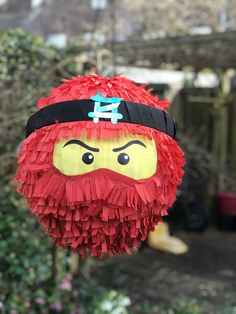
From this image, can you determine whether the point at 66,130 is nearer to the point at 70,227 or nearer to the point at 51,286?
the point at 70,227

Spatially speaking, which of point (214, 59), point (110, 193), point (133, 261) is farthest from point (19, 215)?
point (214, 59)

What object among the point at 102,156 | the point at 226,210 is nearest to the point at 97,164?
the point at 102,156

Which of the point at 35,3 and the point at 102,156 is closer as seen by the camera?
the point at 102,156

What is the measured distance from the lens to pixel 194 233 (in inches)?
242

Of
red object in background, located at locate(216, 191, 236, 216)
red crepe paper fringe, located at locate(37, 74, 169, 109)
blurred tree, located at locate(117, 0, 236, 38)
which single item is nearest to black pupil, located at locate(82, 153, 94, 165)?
red crepe paper fringe, located at locate(37, 74, 169, 109)

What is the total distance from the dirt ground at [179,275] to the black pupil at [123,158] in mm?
2838

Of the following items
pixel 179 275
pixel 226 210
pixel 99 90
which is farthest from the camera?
pixel 226 210

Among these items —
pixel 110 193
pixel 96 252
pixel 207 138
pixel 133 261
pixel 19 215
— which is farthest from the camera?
pixel 207 138

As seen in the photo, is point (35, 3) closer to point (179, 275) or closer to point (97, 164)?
point (179, 275)

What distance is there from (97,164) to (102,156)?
24mm

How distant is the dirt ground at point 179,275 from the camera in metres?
4.03

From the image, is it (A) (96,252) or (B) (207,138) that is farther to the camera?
(B) (207,138)

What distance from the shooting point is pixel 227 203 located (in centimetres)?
629

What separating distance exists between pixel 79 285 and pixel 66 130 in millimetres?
2418
